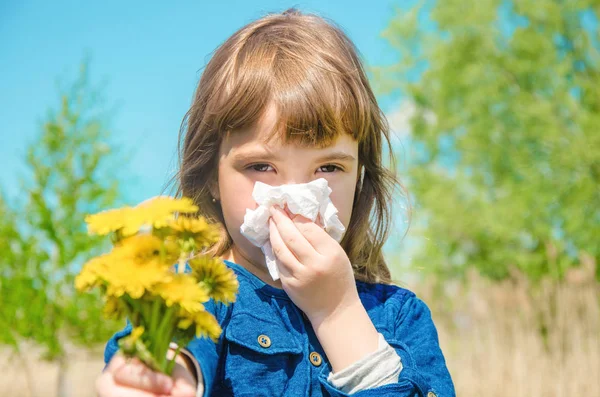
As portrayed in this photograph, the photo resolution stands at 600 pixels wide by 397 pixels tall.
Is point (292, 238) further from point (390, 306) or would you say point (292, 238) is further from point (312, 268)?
point (390, 306)

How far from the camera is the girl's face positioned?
1.70 metres

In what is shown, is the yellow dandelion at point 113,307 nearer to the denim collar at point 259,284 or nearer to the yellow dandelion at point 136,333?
the yellow dandelion at point 136,333

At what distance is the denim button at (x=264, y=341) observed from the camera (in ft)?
5.38

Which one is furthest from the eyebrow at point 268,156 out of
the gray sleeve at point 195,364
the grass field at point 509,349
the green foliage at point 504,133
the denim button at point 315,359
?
the green foliage at point 504,133

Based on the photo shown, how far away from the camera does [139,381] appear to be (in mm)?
997

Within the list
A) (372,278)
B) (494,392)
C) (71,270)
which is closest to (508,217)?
(494,392)

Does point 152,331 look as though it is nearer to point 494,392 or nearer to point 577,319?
point 494,392

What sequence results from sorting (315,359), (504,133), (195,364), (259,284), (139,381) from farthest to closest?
1. (504,133)
2. (259,284)
3. (315,359)
4. (195,364)
5. (139,381)

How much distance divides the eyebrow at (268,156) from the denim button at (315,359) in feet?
1.78

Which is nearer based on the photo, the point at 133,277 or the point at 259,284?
the point at 133,277

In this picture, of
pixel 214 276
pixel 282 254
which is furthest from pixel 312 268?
pixel 214 276

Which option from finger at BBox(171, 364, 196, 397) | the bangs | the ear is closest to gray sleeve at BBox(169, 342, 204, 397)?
finger at BBox(171, 364, 196, 397)

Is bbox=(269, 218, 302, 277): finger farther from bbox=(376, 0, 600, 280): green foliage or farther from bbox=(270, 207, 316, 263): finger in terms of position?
bbox=(376, 0, 600, 280): green foliage

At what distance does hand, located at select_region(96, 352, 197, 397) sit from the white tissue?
2.11ft
